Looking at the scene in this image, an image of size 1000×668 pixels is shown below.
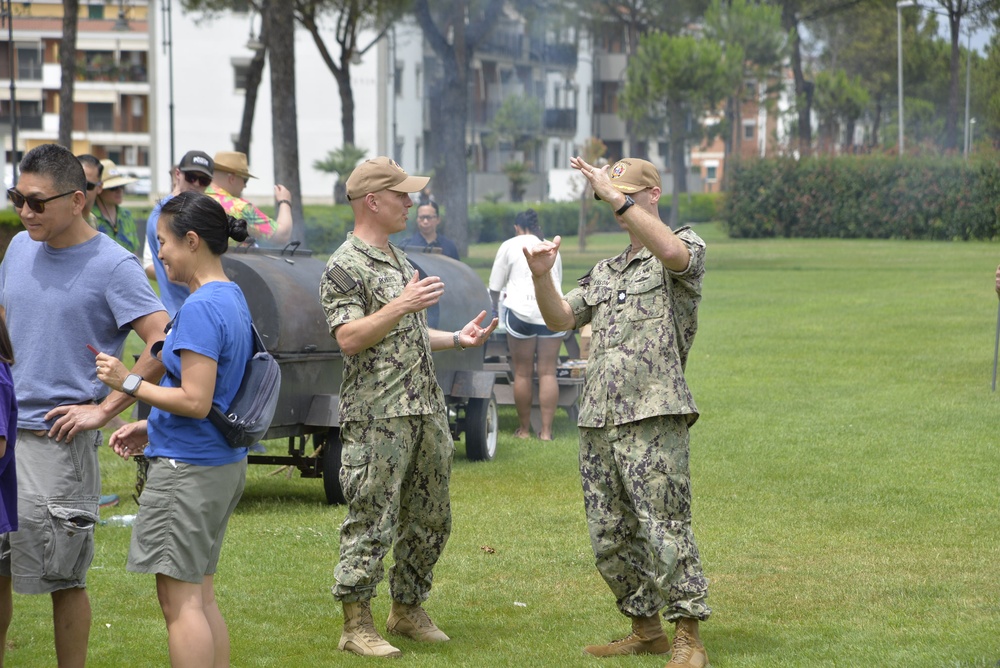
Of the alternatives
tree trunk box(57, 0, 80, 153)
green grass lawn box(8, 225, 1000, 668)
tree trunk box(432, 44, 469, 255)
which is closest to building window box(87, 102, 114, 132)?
tree trunk box(57, 0, 80, 153)

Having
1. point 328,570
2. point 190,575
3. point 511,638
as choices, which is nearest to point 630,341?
point 511,638

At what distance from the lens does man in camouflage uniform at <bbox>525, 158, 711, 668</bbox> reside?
210 inches

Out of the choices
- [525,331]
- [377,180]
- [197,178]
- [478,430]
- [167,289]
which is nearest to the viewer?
[377,180]

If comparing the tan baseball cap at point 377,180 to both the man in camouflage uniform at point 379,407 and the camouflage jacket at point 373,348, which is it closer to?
the man in camouflage uniform at point 379,407

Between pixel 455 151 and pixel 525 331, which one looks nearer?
pixel 525 331

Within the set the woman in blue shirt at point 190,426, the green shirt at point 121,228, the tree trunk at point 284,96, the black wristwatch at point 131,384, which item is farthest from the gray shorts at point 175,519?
the tree trunk at point 284,96

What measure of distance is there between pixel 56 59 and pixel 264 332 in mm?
90870

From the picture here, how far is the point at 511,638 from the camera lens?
611 centimetres

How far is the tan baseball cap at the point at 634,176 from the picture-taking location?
5480mm

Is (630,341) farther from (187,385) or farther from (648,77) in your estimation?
(648,77)

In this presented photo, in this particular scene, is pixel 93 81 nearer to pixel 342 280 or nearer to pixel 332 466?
pixel 332 466

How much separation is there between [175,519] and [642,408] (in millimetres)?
1887

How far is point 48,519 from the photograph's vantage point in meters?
4.65

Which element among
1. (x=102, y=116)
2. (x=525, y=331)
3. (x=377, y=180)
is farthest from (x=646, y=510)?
(x=102, y=116)
